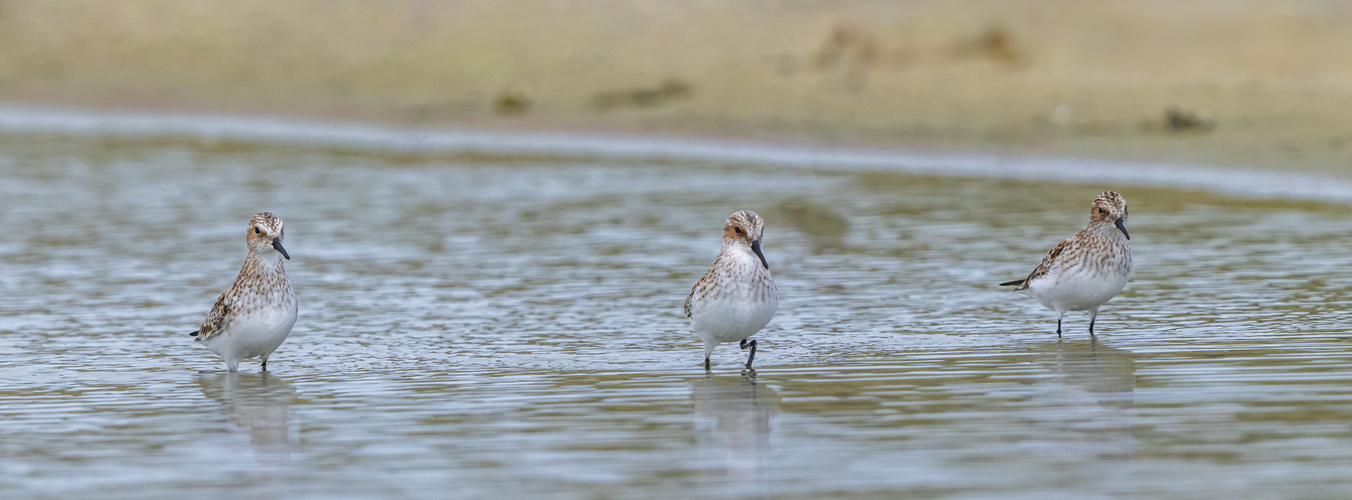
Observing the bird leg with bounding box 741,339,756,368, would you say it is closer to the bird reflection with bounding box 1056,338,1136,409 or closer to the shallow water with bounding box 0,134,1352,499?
the shallow water with bounding box 0,134,1352,499

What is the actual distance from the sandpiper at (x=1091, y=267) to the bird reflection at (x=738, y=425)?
2.47 m

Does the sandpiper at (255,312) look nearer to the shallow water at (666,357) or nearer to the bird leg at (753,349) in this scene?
the shallow water at (666,357)

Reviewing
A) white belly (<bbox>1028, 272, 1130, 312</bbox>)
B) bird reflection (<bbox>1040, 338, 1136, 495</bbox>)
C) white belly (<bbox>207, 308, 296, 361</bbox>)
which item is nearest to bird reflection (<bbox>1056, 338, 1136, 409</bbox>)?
bird reflection (<bbox>1040, 338, 1136, 495</bbox>)

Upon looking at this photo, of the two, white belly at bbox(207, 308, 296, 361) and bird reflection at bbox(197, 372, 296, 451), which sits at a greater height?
white belly at bbox(207, 308, 296, 361)

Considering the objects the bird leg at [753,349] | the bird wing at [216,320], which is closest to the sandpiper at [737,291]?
the bird leg at [753,349]

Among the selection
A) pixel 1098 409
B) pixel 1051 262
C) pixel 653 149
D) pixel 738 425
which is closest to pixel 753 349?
pixel 738 425

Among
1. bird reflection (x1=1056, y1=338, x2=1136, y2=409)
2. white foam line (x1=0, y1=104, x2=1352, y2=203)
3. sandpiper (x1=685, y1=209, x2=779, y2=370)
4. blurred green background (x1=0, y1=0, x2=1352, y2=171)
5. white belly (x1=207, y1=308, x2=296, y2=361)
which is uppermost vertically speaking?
blurred green background (x1=0, y1=0, x2=1352, y2=171)

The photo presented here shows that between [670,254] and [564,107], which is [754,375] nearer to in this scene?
[670,254]

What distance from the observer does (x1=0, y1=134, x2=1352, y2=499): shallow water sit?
8594mm

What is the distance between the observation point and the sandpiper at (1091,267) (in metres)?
12.8

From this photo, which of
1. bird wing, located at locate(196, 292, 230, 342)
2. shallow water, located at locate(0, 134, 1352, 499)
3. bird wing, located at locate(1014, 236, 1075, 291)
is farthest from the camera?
bird wing, located at locate(1014, 236, 1075, 291)

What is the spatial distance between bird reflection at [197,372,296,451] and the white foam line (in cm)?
1331

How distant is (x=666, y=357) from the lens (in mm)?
12359

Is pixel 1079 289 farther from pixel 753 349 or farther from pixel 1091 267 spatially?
pixel 753 349
